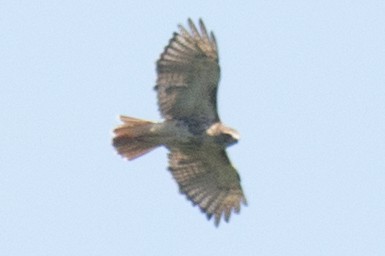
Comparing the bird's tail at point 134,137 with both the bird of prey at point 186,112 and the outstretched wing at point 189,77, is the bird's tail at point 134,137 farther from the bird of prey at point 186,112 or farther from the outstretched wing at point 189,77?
the outstretched wing at point 189,77

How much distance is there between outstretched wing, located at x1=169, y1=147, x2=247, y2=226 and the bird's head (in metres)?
0.82

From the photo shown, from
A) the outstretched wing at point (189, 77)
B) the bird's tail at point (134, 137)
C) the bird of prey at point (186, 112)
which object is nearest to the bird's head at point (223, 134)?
the bird of prey at point (186, 112)

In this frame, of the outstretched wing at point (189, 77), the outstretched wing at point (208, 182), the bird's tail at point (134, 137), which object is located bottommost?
the outstretched wing at point (208, 182)

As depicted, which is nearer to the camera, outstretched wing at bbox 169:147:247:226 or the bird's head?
the bird's head

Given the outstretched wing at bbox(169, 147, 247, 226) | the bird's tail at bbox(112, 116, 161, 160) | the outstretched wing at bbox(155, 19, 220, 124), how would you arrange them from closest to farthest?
the outstretched wing at bbox(155, 19, 220, 124)
the bird's tail at bbox(112, 116, 161, 160)
the outstretched wing at bbox(169, 147, 247, 226)

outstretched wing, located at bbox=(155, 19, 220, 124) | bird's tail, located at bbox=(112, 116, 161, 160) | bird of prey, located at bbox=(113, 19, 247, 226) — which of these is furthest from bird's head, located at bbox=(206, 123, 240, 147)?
bird's tail, located at bbox=(112, 116, 161, 160)

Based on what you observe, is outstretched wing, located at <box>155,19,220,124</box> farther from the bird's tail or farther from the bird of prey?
the bird's tail

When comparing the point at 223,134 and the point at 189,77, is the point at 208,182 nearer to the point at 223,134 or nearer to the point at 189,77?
the point at 223,134

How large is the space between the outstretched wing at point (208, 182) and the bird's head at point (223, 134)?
0.82 m

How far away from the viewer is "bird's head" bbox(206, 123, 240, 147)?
20547mm

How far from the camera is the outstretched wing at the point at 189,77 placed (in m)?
20.4

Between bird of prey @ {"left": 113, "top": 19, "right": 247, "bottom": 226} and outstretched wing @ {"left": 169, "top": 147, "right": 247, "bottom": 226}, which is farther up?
bird of prey @ {"left": 113, "top": 19, "right": 247, "bottom": 226}

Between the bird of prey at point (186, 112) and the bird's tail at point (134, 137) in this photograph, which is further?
the bird's tail at point (134, 137)

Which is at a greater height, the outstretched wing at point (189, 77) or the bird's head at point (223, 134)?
the outstretched wing at point (189, 77)
